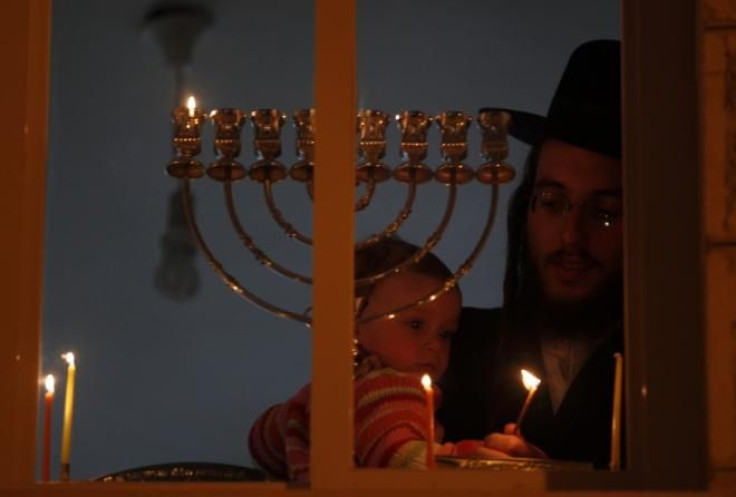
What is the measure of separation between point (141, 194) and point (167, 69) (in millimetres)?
248

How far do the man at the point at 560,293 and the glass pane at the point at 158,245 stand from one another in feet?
1.24

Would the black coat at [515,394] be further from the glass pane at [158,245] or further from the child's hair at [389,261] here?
the glass pane at [158,245]

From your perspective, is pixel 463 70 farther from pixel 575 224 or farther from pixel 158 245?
pixel 158 245

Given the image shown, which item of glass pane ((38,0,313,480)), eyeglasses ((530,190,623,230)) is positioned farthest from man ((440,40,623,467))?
glass pane ((38,0,313,480))

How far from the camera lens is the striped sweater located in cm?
168

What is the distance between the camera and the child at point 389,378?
1710 millimetres

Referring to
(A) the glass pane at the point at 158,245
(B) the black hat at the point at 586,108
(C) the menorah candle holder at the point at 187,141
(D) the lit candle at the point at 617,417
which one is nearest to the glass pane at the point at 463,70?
(B) the black hat at the point at 586,108

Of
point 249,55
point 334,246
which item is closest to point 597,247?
point 249,55

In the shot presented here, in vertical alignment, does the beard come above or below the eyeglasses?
below

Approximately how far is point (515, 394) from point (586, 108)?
0.51 metres

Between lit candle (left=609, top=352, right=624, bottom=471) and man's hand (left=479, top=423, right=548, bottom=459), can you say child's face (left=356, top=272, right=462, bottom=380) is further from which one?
lit candle (left=609, top=352, right=624, bottom=471)

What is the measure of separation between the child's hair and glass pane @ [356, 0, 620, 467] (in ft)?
0.24

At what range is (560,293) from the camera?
2316 millimetres

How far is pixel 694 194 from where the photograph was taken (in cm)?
120
